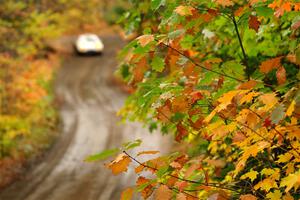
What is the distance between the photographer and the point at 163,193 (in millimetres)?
3186

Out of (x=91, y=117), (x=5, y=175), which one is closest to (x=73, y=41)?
(x=91, y=117)

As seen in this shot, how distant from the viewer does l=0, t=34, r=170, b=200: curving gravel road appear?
13.7 m

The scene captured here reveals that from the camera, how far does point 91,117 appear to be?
2252 cm

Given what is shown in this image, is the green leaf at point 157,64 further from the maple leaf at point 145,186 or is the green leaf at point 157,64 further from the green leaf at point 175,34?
the maple leaf at point 145,186

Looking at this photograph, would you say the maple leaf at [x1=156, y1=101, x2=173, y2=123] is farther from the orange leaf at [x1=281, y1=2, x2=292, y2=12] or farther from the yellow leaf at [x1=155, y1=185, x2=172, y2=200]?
the orange leaf at [x1=281, y1=2, x2=292, y2=12]

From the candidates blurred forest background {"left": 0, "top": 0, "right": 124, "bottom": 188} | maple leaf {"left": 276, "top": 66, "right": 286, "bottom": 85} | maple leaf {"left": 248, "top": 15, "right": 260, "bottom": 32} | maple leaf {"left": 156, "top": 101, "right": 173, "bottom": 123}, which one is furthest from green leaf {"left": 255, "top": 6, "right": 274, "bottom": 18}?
blurred forest background {"left": 0, "top": 0, "right": 124, "bottom": 188}

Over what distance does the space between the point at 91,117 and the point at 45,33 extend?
5.72 m

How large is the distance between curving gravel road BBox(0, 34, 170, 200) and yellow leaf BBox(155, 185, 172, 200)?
999cm

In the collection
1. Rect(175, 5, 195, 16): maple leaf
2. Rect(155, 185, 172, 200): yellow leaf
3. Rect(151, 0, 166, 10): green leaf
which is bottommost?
Rect(155, 185, 172, 200): yellow leaf

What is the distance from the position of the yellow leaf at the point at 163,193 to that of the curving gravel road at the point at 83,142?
999 cm

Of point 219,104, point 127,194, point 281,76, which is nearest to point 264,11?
point 281,76

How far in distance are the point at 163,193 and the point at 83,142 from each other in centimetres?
1580

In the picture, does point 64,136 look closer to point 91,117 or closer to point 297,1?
point 91,117

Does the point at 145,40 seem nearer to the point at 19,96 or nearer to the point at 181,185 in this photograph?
the point at 181,185
